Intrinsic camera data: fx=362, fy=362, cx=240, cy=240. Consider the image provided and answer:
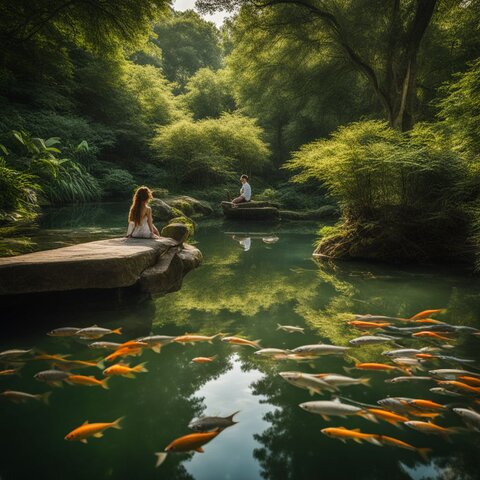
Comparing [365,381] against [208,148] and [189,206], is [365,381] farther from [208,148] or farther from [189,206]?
[208,148]

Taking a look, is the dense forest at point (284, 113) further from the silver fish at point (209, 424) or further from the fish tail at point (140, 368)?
the fish tail at point (140, 368)

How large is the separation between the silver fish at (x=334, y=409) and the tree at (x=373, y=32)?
12.7 meters

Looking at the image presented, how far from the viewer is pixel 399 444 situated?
2293mm

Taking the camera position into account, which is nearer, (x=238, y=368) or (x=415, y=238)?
(x=238, y=368)

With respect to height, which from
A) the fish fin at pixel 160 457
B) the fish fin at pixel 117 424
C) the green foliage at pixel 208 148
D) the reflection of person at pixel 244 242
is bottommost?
the fish fin at pixel 160 457

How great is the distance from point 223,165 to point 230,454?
21313 millimetres

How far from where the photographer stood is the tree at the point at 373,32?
13.0 meters

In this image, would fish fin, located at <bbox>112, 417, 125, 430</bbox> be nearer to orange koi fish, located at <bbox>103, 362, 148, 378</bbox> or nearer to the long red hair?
orange koi fish, located at <bbox>103, 362, 148, 378</bbox>

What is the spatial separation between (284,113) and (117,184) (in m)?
14.9

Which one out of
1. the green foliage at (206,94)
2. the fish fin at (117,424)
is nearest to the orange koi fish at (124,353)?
the fish fin at (117,424)

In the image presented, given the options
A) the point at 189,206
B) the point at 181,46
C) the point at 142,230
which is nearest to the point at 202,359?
the point at 142,230

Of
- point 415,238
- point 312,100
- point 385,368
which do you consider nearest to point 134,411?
point 385,368

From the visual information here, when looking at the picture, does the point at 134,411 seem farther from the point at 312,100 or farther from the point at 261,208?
the point at 312,100

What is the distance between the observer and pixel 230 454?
2305 mm
